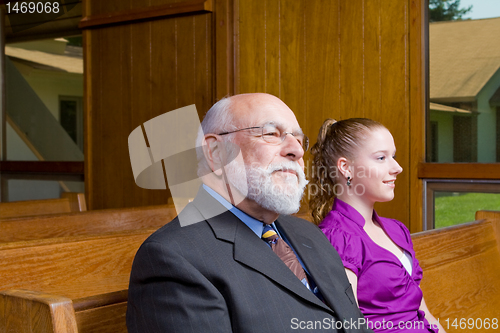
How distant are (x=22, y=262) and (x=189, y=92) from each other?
2.68 metres

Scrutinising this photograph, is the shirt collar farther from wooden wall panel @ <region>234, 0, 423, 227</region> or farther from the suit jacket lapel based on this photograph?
wooden wall panel @ <region>234, 0, 423, 227</region>

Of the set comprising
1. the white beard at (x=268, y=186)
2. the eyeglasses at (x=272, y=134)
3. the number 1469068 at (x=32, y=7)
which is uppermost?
the number 1469068 at (x=32, y=7)

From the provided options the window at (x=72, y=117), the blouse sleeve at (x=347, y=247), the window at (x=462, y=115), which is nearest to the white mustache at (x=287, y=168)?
the blouse sleeve at (x=347, y=247)

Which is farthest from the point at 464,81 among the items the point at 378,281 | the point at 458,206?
the point at 378,281

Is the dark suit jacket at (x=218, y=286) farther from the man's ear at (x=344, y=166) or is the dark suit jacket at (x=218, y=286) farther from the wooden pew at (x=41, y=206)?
the wooden pew at (x=41, y=206)

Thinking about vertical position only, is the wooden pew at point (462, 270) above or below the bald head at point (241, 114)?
below

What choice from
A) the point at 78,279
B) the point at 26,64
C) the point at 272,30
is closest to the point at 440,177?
the point at 272,30

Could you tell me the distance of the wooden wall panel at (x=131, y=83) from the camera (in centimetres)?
394

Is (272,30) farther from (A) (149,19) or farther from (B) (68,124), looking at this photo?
(B) (68,124)

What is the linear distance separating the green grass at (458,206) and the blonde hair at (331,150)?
1469 millimetres

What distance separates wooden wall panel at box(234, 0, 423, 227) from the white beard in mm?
1991

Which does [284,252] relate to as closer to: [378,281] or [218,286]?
[218,286]

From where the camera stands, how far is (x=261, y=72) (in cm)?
359

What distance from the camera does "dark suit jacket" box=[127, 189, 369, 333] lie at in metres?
0.99
